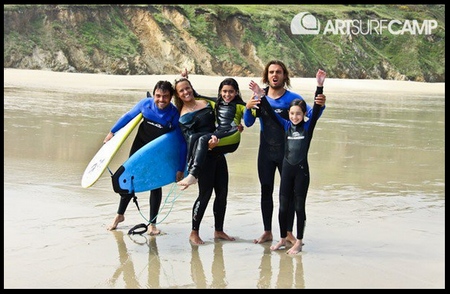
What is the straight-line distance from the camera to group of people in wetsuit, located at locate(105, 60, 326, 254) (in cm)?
506

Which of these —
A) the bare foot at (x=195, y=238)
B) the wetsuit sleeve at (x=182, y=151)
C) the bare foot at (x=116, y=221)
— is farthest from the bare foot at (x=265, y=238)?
the bare foot at (x=116, y=221)

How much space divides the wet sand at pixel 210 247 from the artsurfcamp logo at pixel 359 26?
4083 cm

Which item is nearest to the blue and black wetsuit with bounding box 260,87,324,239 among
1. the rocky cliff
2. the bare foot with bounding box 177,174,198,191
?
the bare foot with bounding box 177,174,198,191

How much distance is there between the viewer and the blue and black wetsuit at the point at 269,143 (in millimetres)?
5227

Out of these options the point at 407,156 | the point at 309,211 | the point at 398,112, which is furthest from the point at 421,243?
the point at 398,112

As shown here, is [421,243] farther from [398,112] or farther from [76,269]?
[398,112]

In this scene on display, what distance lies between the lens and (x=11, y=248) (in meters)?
4.72

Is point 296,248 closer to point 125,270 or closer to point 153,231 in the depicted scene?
point 153,231

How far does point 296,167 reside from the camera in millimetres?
5070

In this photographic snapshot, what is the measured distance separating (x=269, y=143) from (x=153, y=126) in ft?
3.26

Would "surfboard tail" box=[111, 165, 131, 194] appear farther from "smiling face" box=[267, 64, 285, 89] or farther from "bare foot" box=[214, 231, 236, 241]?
"smiling face" box=[267, 64, 285, 89]

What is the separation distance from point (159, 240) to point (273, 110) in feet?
4.61

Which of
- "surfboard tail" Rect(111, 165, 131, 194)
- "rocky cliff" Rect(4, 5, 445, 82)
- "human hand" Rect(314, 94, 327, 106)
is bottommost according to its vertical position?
"surfboard tail" Rect(111, 165, 131, 194)

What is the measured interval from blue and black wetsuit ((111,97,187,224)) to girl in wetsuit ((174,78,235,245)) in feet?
0.43
